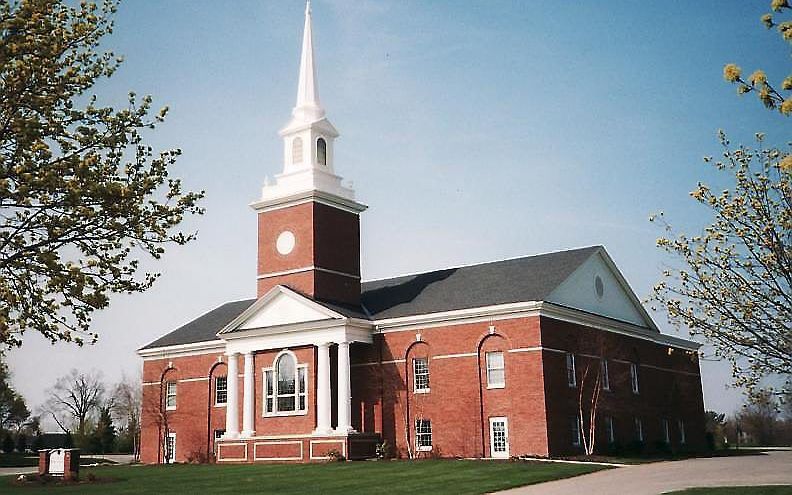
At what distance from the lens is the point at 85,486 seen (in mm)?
30344

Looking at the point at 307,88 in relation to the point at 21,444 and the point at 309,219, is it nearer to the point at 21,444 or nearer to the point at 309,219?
the point at 309,219

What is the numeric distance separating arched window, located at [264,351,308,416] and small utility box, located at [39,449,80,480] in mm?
12633

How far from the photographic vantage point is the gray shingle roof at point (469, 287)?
135ft

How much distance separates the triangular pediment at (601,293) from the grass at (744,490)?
18283 mm

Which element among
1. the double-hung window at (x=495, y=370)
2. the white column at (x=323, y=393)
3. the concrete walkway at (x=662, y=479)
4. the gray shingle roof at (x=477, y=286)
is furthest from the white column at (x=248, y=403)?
the concrete walkway at (x=662, y=479)

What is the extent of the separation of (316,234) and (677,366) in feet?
74.0

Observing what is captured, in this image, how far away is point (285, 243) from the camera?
46.7m

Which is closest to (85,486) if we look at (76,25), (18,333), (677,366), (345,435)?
(345,435)

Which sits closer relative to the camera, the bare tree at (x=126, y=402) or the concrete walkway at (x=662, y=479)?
the concrete walkway at (x=662, y=479)

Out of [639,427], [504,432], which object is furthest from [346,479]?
[639,427]

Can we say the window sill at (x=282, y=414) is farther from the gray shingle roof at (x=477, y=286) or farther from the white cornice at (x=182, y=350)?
the white cornice at (x=182, y=350)

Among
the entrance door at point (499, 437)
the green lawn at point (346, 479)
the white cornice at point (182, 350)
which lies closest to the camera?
the green lawn at point (346, 479)

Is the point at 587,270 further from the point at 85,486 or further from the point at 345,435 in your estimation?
the point at 85,486

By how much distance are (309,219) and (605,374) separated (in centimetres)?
1695
